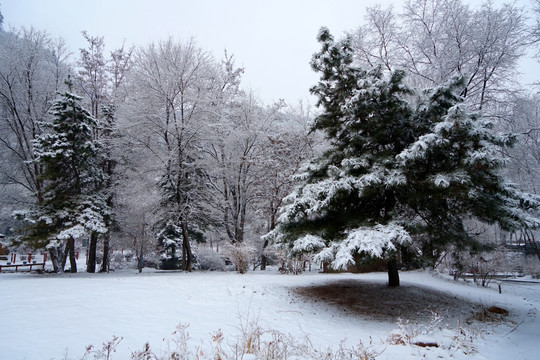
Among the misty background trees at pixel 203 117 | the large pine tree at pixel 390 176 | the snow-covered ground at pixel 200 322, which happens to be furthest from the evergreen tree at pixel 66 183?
the large pine tree at pixel 390 176

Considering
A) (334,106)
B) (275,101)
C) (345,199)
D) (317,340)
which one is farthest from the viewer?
(275,101)

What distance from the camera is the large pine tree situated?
7582mm

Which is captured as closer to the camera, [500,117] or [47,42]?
[500,117]

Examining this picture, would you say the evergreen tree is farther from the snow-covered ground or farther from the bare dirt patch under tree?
the bare dirt patch under tree

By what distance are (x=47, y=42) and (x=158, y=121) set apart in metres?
9.19

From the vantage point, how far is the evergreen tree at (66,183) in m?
12.6

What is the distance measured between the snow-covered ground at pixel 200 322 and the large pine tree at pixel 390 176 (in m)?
1.63

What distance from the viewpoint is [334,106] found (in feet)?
35.3

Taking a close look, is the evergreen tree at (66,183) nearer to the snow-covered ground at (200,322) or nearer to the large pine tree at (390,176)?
the snow-covered ground at (200,322)

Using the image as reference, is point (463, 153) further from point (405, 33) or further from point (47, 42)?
point (47, 42)

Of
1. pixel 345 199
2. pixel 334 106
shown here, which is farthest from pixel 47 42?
pixel 345 199

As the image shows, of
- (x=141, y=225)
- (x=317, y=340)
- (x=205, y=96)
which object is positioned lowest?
(x=317, y=340)

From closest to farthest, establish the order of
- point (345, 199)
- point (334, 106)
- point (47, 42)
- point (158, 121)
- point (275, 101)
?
point (345, 199), point (334, 106), point (158, 121), point (47, 42), point (275, 101)

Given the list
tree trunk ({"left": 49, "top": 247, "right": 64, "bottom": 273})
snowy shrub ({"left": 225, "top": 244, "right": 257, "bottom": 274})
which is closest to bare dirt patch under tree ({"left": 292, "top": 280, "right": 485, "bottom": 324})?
snowy shrub ({"left": 225, "top": 244, "right": 257, "bottom": 274})
